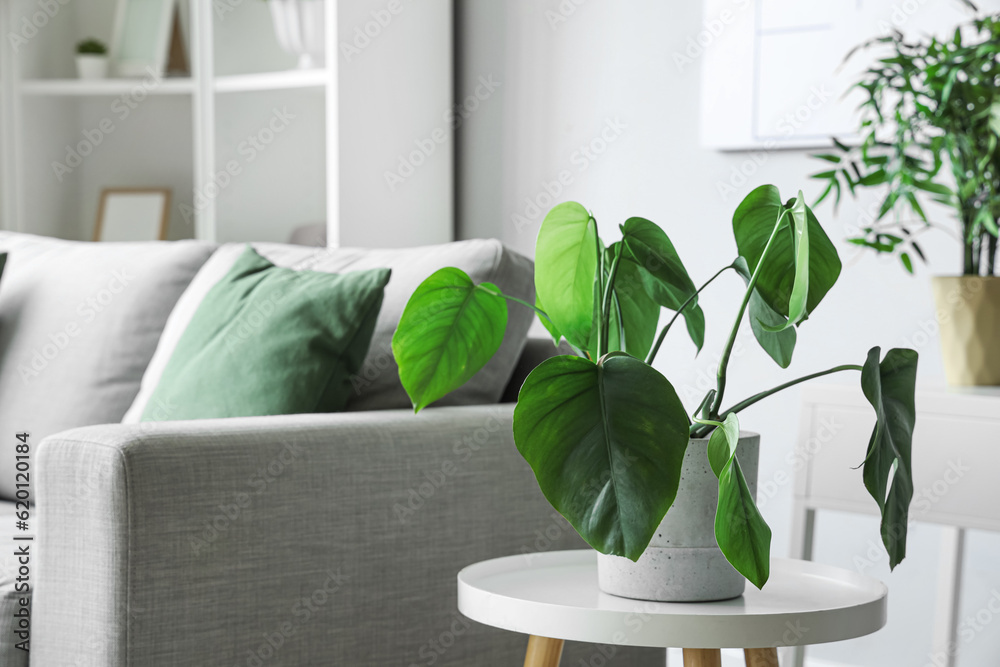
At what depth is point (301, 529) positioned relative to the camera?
51.7 inches

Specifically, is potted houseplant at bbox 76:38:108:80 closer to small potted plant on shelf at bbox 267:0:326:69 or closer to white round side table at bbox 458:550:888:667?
small potted plant on shelf at bbox 267:0:326:69

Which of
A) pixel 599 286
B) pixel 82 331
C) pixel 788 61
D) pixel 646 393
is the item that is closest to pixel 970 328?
pixel 788 61

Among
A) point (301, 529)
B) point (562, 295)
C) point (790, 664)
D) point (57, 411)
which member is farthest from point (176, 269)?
point (790, 664)

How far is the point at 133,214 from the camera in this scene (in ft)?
10.6

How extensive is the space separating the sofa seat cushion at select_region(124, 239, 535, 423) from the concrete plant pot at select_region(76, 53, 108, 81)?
5.76 ft

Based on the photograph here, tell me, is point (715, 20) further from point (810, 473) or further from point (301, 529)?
point (301, 529)

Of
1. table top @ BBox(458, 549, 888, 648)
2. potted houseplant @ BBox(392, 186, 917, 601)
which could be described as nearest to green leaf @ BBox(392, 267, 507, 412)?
potted houseplant @ BBox(392, 186, 917, 601)

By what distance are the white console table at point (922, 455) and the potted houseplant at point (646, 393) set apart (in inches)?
21.4

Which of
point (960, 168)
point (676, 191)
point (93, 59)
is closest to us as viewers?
point (960, 168)

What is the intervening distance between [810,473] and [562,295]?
0.76 meters

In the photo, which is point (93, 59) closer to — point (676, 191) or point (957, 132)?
point (676, 191)

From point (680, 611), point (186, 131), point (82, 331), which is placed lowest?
point (680, 611)

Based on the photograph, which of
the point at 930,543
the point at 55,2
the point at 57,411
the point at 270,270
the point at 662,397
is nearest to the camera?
the point at 662,397

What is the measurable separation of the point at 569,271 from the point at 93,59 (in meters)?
2.57
